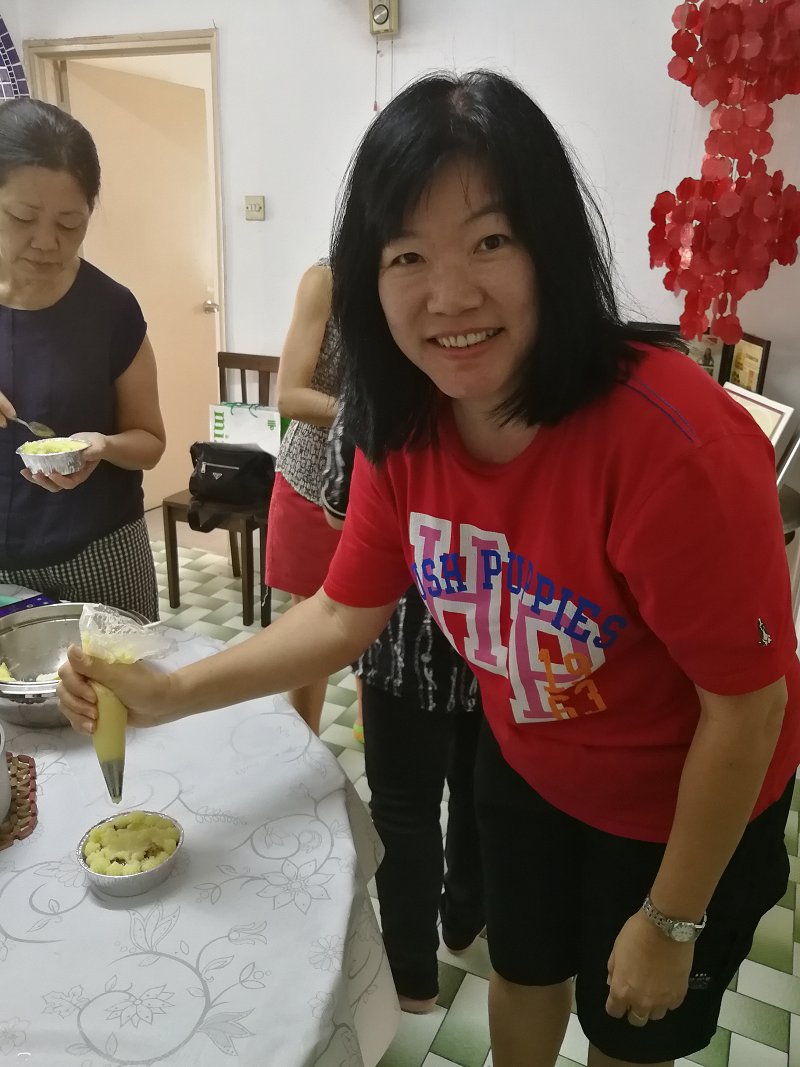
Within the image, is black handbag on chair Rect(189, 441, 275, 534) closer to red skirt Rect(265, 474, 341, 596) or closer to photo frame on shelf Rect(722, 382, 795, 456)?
red skirt Rect(265, 474, 341, 596)

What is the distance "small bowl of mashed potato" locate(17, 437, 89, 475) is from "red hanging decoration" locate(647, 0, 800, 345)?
67.4 inches

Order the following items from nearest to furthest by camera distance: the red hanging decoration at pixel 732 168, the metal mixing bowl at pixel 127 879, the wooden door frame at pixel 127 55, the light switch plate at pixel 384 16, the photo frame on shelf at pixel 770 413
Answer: the metal mixing bowl at pixel 127 879, the red hanging decoration at pixel 732 168, the photo frame on shelf at pixel 770 413, the light switch plate at pixel 384 16, the wooden door frame at pixel 127 55

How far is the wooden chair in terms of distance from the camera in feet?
9.45

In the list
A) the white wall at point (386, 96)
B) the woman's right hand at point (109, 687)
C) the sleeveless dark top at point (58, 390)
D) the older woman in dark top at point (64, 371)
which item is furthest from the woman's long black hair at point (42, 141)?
the white wall at point (386, 96)

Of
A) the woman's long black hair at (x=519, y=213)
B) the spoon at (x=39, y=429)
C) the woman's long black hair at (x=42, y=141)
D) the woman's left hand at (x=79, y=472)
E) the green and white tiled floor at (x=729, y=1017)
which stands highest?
the woman's long black hair at (x=42, y=141)

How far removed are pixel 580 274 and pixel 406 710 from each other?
0.74 m

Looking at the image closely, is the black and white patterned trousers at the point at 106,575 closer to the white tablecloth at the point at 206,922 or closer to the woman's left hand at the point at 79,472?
the woman's left hand at the point at 79,472

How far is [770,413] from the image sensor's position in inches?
85.6

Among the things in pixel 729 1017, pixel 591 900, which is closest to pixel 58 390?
pixel 591 900

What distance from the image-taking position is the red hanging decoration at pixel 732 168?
1.94 m

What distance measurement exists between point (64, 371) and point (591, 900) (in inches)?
45.3

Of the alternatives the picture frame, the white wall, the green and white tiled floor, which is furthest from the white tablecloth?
the picture frame

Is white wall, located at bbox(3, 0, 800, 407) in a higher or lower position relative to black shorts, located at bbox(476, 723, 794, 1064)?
higher

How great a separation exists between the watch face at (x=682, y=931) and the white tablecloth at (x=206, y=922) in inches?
11.4
